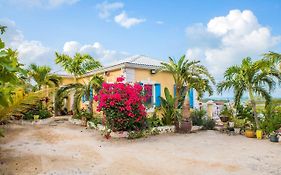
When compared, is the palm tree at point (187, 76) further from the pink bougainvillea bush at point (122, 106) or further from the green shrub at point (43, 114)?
the green shrub at point (43, 114)

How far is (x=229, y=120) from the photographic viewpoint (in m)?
12.1

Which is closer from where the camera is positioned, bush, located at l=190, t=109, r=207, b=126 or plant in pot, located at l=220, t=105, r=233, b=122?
plant in pot, located at l=220, t=105, r=233, b=122

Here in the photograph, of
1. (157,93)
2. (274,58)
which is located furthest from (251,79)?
(157,93)

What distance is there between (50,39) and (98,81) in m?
3.63

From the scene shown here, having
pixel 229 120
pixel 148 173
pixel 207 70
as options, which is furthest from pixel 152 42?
pixel 148 173

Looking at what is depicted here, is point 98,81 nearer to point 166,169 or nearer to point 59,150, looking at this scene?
point 59,150

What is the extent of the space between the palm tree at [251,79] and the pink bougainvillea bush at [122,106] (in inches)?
159

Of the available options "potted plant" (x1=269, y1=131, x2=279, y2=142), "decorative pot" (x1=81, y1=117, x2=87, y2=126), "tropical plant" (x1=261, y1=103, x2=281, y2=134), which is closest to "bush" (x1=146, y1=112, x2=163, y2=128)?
"decorative pot" (x1=81, y1=117, x2=87, y2=126)

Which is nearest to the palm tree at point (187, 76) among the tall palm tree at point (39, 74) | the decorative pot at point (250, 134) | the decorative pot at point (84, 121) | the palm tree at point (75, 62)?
the decorative pot at point (250, 134)

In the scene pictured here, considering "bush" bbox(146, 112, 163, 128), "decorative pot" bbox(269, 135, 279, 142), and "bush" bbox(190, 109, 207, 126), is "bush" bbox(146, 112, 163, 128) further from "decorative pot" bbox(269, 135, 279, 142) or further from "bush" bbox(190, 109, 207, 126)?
"decorative pot" bbox(269, 135, 279, 142)

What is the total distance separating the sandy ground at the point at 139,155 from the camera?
18.9ft

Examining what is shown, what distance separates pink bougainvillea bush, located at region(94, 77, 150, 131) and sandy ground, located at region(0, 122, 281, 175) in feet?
2.83

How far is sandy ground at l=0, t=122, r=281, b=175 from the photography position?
226 inches

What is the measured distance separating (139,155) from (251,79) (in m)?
6.00
